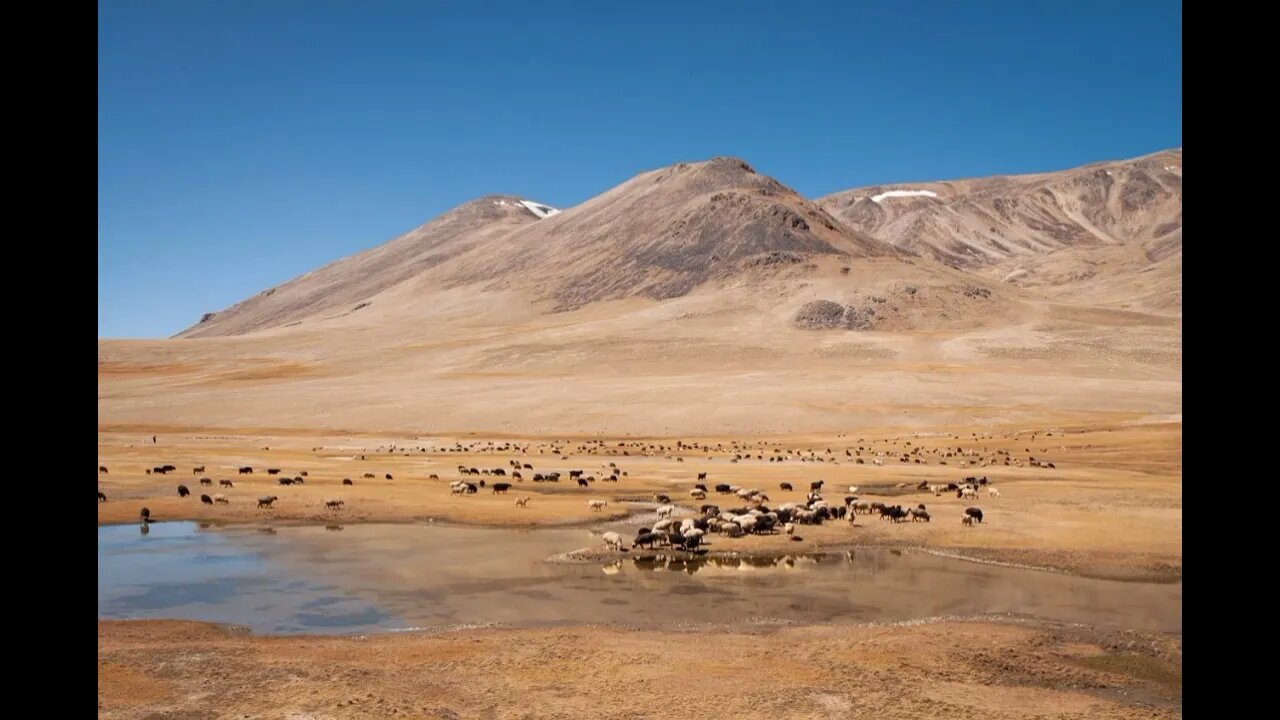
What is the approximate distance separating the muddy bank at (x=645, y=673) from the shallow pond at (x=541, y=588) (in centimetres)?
151

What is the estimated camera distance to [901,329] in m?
161

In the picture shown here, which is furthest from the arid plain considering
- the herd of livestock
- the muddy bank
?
the herd of livestock

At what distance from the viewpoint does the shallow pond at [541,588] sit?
1891cm

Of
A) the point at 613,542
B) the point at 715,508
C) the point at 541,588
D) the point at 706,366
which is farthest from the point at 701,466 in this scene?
the point at 706,366

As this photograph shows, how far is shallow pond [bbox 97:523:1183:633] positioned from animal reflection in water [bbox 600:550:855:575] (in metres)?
0.06

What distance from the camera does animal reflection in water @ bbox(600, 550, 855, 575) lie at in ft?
78.4

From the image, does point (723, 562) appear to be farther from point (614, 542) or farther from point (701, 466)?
point (701, 466)

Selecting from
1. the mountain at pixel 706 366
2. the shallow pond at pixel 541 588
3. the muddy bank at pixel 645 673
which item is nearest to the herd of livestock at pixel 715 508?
the shallow pond at pixel 541 588

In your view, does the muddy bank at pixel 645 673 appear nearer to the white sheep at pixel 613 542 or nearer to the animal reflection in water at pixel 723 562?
the animal reflection in water at pixel 723 562

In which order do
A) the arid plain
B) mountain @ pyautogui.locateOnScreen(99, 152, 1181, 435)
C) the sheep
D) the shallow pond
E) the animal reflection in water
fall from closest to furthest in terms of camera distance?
the arid plain < the shallow pond < the animal reflection in water < the sheep < mountain @ pyautogui.locateOnScreen(99, 152, 1181, 435)

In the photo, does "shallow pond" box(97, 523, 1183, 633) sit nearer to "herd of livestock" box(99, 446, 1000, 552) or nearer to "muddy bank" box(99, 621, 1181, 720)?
"muddy bank" box(99, 621, 1181, 720)
